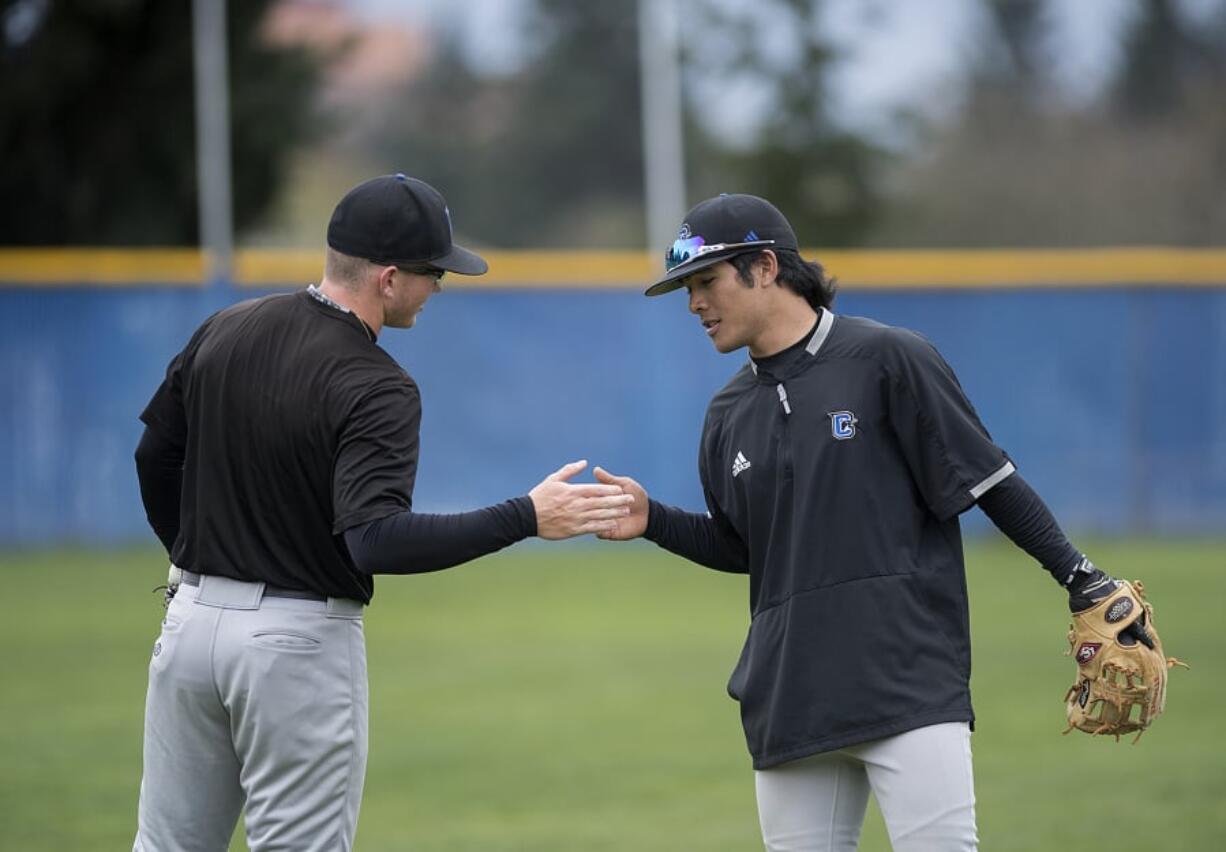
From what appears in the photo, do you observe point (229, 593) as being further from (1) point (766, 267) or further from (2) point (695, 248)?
(1) point (766, 267)

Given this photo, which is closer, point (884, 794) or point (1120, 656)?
point (884, 794)

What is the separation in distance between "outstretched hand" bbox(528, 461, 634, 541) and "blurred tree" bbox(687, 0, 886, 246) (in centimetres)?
2823

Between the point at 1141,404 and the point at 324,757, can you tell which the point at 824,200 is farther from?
the point at 324,757

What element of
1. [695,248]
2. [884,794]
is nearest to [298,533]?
[695,248]

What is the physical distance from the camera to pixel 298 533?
14.0 ft

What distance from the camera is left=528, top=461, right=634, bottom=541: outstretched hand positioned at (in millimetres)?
4301

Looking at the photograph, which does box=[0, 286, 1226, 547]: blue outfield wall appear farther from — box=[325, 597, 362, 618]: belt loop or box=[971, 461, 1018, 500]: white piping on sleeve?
box=[971, 461, 1018, 500]: white piping on sleeve

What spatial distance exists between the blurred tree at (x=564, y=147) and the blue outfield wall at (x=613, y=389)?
17136mm

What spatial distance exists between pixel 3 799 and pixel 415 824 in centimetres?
193

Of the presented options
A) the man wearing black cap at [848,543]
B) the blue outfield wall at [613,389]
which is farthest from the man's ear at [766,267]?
the blue outfield wall at [613,389]

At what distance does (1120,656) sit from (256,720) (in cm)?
225

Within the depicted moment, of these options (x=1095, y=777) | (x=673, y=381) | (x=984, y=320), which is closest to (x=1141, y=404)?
(x=984, y=320)

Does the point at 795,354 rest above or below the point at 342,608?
above

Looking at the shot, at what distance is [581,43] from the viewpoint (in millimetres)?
38188
